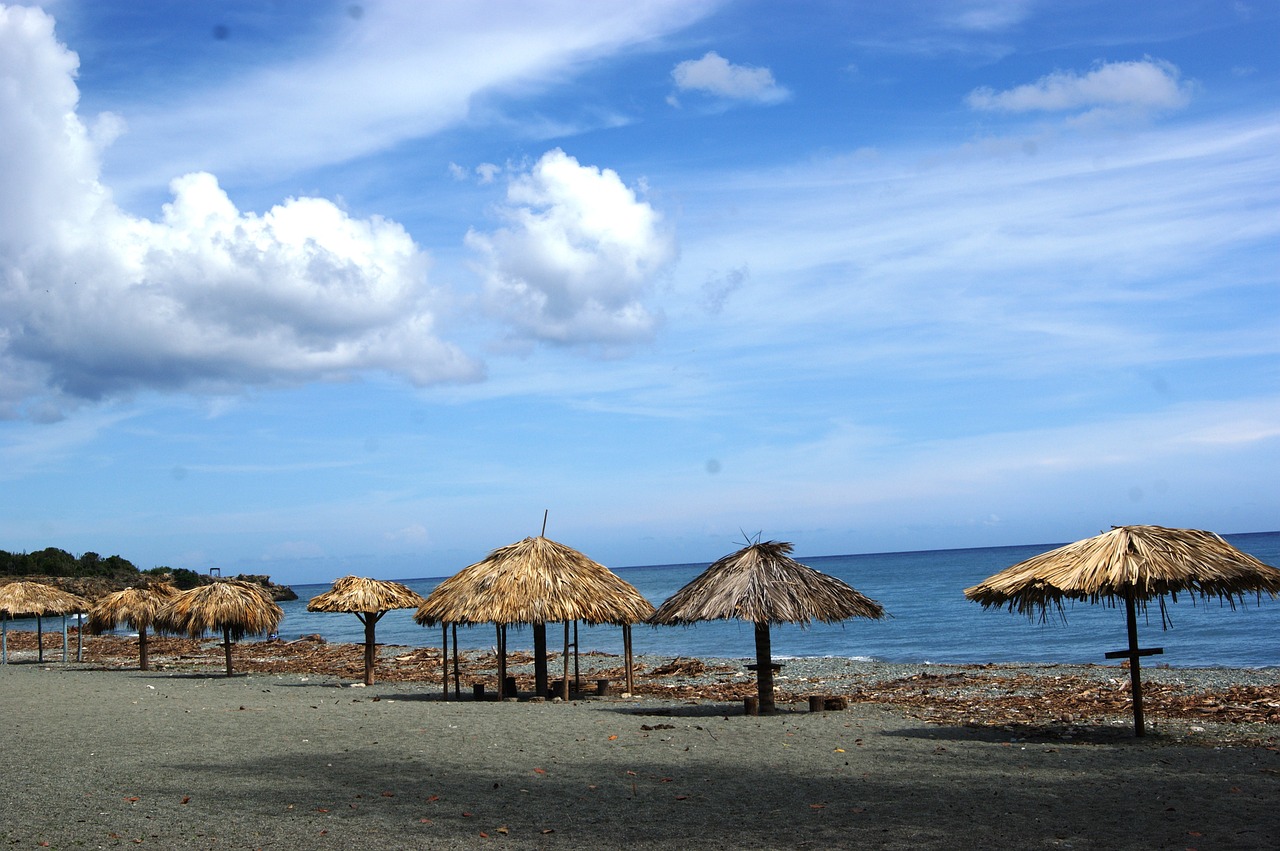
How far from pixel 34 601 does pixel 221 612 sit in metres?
11.0

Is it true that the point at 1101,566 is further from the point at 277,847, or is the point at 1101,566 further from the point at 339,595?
the point at 339,595

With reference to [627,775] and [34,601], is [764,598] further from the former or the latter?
[34,601]

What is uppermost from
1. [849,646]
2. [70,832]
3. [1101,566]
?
[1101,566]

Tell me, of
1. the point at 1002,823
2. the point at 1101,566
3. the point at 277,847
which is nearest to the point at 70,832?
the point at 277,847

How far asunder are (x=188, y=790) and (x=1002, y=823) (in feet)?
24.4

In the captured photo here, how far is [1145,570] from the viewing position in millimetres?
12109

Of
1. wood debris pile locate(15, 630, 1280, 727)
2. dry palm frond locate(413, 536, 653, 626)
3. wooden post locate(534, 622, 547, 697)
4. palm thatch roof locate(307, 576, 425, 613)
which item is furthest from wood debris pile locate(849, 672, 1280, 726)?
palm thatch roof locate(307, 576, 425, 613)

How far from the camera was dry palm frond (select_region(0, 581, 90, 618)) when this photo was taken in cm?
3107

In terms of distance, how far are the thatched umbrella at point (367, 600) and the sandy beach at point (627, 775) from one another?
289 centimetres

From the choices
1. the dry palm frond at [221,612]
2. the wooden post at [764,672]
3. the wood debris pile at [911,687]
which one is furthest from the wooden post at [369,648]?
the wooden post at [764,672]

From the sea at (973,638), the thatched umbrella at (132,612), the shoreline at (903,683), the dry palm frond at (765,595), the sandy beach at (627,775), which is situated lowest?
the sea at (973,638)

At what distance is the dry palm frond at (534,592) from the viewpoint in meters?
17.8

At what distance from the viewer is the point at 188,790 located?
10.1 m

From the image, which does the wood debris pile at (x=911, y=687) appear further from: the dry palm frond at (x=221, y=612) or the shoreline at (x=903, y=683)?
the dry palm frond at (x=221, y=612)
